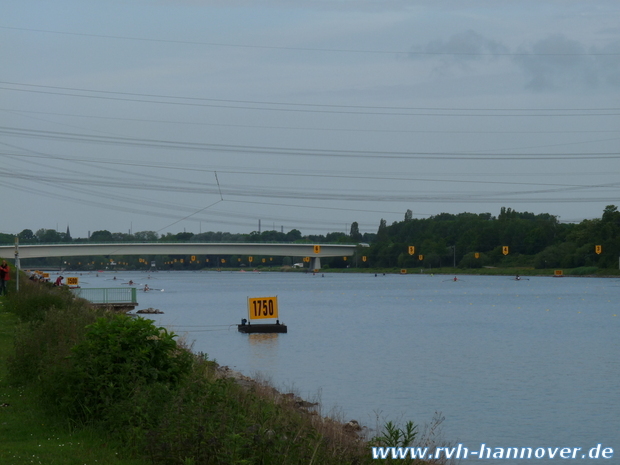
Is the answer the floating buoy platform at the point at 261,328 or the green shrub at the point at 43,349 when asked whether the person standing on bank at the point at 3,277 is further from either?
the green shrub at the point at 43,349

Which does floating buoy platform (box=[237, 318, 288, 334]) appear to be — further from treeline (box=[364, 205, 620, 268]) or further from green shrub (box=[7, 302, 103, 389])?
treeline (box=[364, 205, 620, 268])

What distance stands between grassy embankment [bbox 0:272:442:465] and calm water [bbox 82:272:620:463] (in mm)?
8500

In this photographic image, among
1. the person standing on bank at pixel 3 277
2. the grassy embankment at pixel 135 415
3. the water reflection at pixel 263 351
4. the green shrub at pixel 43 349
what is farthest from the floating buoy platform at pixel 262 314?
the grassy embankment at pixel 135 415

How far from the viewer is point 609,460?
18.7 metres

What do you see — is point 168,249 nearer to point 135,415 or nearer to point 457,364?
point 457,364

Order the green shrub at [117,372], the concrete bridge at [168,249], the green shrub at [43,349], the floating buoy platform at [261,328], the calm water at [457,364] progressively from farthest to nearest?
the concrete bridge at [168,249], the floating buoy platform at [261,328], the calm water at [457,364], the green shrub at [43,349], the green shrub at [117,372]

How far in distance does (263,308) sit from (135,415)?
37.5 m

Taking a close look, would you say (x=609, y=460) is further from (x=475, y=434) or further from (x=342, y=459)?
(x=342, y=459)

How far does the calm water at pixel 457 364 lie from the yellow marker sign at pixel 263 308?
4.58ft

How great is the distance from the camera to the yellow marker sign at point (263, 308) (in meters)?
48.8

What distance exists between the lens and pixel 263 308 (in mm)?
49469

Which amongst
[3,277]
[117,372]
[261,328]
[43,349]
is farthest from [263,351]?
[117,372]

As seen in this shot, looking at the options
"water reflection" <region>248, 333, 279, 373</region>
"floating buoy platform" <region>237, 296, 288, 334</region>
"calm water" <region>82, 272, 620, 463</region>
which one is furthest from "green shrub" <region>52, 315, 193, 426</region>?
"floating buoy platform" <region>237, 296, 288, 334</region>

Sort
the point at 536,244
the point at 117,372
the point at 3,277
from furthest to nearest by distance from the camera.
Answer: the point at 536,244 → the point at 3,277 → the point at 117,372
